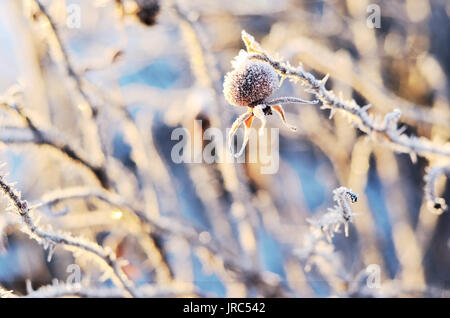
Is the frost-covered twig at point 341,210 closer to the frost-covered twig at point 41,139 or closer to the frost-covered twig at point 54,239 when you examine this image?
the frost-covered twig at point 54,239

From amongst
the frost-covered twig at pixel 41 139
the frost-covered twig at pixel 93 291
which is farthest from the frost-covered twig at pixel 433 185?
the frost-covered twig at pixel 41 139

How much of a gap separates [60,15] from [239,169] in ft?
1.98

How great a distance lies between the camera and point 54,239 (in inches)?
24.2

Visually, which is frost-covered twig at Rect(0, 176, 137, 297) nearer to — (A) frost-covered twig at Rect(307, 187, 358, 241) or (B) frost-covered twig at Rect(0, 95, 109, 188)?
(B) frost-covered twig at Rect(0, 95, 109, 188)

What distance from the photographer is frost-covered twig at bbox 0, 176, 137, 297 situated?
549 mm

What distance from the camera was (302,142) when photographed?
179cm

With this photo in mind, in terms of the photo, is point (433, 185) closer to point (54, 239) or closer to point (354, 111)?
point (354, 111)

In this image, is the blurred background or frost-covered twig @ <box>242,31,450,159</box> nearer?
frost-covered twig @ <box>242,31,450,159</box>

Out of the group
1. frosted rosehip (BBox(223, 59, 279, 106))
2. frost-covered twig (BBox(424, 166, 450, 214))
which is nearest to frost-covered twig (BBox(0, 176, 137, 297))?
frosted rosehip (BBox(223, 59, 279, 106))

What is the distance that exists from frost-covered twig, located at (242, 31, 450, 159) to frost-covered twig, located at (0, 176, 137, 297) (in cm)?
40

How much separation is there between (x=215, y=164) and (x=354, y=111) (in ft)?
2.09

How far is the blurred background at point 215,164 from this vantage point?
0.87 m

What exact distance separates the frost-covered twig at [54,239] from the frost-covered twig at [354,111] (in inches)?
15.9

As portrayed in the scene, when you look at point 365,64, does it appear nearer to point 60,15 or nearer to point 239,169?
point 239,169
